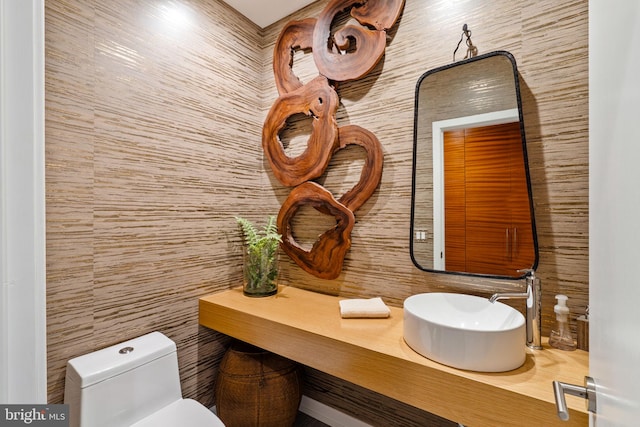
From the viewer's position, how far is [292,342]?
1274 mm

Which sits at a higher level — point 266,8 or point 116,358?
point 266,8

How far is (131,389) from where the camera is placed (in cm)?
119

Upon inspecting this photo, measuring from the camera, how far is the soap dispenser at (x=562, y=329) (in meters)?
1.06

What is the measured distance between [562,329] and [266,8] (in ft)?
7.43

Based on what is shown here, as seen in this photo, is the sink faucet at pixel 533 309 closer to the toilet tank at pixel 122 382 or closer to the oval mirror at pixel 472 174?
the oval mirror at pixel 472 174

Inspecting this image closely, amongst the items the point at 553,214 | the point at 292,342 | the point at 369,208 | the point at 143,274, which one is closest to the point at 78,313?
the point at 143,274

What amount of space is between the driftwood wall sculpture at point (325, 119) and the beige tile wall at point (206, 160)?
0.06 meters

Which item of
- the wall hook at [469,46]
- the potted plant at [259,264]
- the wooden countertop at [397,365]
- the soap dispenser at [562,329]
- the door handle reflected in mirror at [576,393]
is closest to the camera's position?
the door handle reflected in mirror at [576,393]

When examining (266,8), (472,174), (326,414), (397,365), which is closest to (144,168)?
(266,8)

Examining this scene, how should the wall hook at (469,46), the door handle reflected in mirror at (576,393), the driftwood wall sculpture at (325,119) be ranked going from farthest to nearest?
the driftwood wall sculpture at (325,119)
the wall hook at (469,46)
the door handle reflected in mirror at (576,393)

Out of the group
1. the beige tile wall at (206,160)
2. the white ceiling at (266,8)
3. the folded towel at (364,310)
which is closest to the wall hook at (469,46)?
the beige tile wall at (206,160)

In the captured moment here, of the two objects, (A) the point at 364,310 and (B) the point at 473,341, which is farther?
(A) the point at 364,310

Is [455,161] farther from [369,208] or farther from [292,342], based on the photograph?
[292,342]

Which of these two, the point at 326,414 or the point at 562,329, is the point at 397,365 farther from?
the point at 326,414
